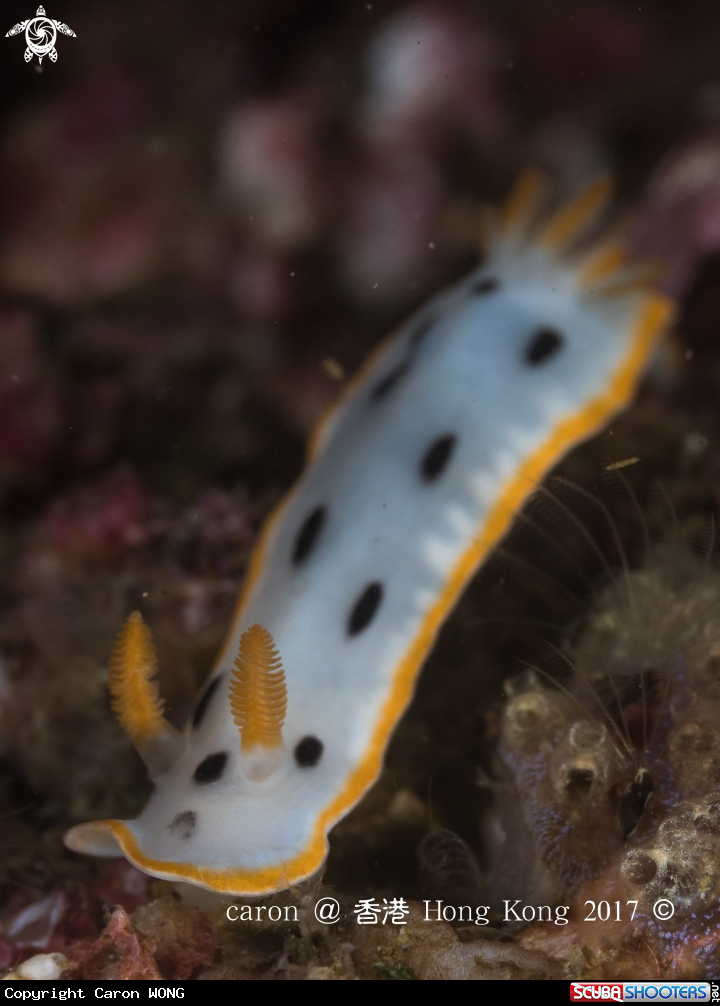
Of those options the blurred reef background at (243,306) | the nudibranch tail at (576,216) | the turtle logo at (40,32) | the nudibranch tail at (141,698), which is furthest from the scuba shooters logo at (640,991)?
the turtle logo at (40,32)

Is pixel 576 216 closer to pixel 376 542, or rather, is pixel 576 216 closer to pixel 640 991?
pixel 376 542

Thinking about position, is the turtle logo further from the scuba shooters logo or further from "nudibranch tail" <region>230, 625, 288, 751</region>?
the scuba shooters logo

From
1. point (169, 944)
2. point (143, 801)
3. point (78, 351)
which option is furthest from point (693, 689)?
point (78, 351)

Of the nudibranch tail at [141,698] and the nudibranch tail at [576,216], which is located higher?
the nudibranch tail at [576,216]

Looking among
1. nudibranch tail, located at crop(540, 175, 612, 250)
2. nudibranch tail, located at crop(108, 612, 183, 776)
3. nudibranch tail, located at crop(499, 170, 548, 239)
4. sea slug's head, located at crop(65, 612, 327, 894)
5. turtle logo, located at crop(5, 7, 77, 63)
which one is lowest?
sea slug's head, located at crop(65, 612, 327, 894)

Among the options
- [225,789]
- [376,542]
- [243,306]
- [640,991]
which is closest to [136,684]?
[225,789]

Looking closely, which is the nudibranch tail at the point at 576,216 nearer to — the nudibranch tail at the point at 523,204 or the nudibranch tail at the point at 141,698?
the nudibranch tail at the point at 523,204

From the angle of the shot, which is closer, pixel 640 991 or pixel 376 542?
pixel 640 991

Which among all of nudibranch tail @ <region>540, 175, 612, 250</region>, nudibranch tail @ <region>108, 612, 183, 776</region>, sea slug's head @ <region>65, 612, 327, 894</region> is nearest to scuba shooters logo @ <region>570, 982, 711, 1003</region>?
sea slug's head @ <region>65, 612, 327, 894</region>
